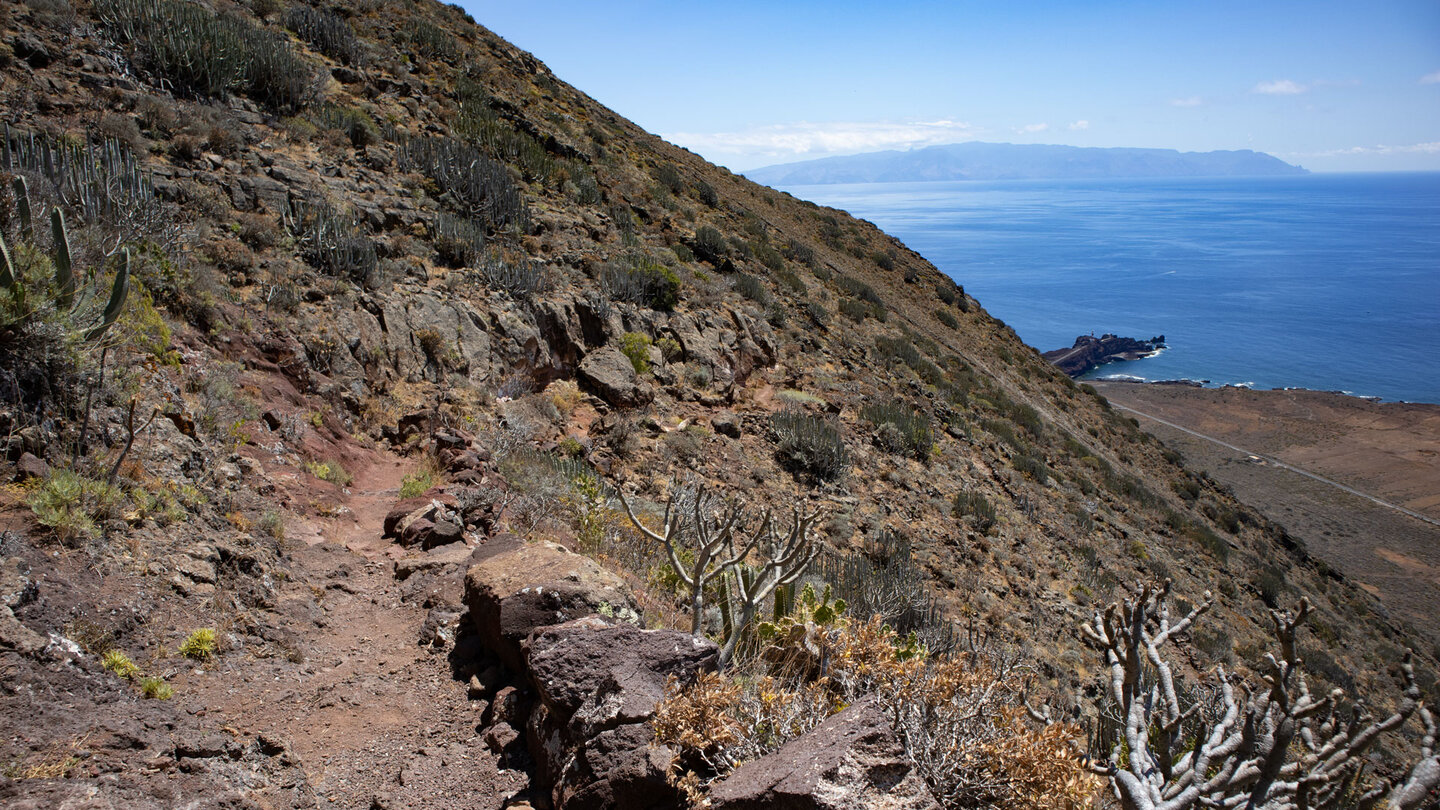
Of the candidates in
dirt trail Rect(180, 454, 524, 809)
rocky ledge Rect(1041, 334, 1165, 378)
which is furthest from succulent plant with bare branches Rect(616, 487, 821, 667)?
rocky ledge Rect(1041, 334, 1165, 378)

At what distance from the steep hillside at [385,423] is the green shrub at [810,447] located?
6 cm

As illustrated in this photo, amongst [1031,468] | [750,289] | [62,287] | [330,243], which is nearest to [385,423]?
[330,243]

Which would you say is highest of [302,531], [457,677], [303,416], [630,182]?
[630,182]

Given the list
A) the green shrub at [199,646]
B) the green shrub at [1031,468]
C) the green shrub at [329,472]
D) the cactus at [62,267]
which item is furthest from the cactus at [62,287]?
the green shrub at [1031,468]

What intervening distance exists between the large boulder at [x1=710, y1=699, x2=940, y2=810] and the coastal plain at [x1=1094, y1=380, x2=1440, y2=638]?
27.4 metres

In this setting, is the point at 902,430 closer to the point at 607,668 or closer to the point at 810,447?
the point at 810,447

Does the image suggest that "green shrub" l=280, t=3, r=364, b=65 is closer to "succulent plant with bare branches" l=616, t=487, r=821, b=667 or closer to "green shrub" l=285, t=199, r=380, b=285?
"green shrub" l=285, t=199, r=380, b=285

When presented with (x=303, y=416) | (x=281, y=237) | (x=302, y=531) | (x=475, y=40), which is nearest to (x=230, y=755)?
(x=302, y=531)

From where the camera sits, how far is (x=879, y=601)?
634 cm

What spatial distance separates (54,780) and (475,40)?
69.9ft

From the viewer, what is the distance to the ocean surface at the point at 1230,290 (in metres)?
62.9

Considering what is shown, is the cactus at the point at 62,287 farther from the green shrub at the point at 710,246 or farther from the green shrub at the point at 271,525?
the green shrub at the point at 710,246

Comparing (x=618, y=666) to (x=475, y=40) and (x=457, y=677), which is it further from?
(x=475, y=40)

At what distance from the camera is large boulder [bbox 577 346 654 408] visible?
926 cm
